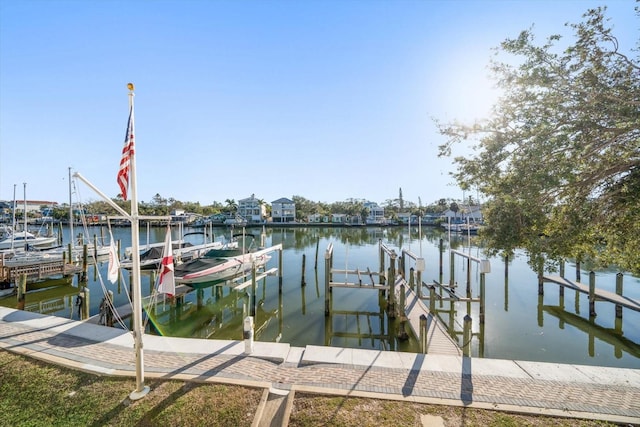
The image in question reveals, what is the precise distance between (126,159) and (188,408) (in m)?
4.92

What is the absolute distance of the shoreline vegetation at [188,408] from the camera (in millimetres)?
5164

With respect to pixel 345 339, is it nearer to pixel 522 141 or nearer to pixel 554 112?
pixel 522 141

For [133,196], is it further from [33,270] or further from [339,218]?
[339,218]

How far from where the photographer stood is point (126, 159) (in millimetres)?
5379

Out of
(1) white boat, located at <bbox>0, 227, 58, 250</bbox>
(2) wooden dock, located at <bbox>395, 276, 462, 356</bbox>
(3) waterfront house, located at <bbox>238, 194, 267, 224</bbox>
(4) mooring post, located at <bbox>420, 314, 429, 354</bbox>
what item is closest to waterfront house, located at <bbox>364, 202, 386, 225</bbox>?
(3) waterfront house, located at <bbox>238, 194, 267, 224</bbox>

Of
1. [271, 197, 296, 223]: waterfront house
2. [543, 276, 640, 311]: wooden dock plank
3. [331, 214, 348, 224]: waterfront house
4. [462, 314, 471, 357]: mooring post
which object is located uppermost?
[271, 197, 296, 223]: waterfront house

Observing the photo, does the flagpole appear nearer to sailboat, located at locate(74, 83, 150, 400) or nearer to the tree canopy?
sailboat, located at locate(74, 83, 150, 400)

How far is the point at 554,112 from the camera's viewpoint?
6.23 meters

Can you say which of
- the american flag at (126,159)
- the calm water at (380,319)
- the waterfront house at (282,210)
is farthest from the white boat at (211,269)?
the waterfront house at (282,210)

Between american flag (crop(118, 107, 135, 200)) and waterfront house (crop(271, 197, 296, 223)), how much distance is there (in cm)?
7969

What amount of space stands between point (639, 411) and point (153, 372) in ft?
33.4

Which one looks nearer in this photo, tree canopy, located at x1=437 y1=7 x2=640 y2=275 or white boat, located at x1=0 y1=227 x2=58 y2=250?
tree canopy, located at x1=437 y1=7 x2=640 y2=275

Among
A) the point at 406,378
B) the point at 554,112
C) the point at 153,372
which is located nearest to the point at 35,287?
the point at 153,372

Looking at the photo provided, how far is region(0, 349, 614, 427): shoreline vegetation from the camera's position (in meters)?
5.16
